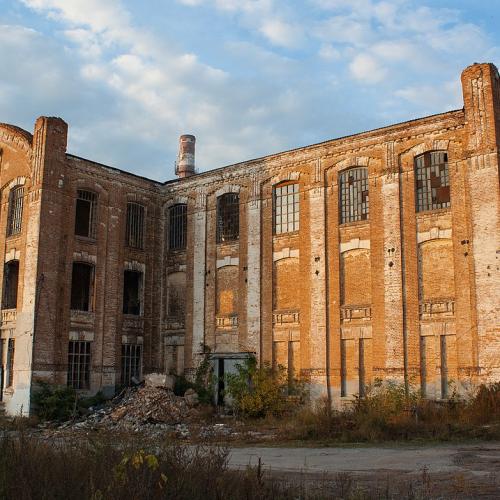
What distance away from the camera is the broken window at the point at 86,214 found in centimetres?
2653

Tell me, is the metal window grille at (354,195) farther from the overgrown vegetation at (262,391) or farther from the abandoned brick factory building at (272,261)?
the overgrown vegetation at (262,391)

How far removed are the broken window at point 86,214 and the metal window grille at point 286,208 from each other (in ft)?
24.4

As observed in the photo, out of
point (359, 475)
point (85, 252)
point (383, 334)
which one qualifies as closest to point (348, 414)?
point (383, 334)

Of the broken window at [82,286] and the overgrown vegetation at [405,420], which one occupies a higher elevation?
the broken window at [82,286]

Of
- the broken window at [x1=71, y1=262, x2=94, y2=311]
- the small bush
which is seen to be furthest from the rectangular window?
the broken window at [x1=71, y1=262, x2=94, y2=311]

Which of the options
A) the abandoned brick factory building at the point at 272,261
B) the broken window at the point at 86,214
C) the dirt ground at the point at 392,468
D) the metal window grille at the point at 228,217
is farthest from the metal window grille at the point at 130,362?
the dirt ground at the point at 392,468

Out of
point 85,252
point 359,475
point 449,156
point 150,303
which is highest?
point 449,156

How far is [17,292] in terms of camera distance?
26078 millimetres

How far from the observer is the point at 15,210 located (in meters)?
27.0

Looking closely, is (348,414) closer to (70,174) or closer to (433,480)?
(433,480)

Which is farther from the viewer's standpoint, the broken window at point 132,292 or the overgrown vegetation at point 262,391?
the broken window at point 132,292

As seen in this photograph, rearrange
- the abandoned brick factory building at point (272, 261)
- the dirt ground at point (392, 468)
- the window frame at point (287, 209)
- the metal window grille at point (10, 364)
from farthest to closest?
the window frame at point (287, 209) → the metal window grille at point (10, 364) → the abandoned brick factory building at point (272, 261) → the dirt ground at point (392, 468)

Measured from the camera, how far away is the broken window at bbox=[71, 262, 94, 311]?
26.3 m

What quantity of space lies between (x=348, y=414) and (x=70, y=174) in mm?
14509
